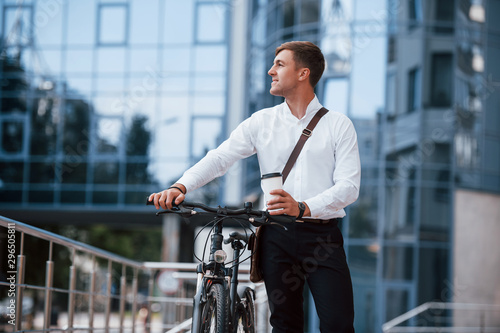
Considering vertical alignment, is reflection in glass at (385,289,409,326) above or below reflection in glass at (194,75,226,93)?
below

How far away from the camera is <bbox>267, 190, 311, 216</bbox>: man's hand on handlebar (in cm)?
303

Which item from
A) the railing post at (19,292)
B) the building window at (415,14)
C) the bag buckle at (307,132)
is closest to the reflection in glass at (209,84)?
the building window at (415,14)

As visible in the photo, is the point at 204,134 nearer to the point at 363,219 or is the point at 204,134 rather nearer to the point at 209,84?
the point at 209,84

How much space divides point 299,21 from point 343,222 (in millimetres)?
5760

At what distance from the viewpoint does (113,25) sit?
25031 millimetres

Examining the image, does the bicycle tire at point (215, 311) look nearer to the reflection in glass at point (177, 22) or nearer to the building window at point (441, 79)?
the building window at point (441, 79)

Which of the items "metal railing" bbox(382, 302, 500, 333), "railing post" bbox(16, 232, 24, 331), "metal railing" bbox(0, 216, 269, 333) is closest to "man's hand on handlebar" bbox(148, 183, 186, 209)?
"metal railing" bbox(0, 216, 269, 333)

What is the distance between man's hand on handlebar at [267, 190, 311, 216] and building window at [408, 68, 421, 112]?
633 inches

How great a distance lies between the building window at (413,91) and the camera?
733 inches

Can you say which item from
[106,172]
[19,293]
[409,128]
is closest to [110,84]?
[106,172]

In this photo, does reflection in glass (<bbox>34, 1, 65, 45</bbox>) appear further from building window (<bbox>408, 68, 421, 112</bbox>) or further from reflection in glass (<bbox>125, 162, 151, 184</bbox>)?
building window (<bbox>408, 68, 421, 112</bbox>)

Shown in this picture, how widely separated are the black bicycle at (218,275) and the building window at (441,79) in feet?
52.6

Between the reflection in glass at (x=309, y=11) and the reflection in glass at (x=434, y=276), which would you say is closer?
the reflection in glass at (x=434, y=276)

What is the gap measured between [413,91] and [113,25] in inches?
446
